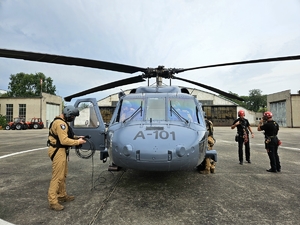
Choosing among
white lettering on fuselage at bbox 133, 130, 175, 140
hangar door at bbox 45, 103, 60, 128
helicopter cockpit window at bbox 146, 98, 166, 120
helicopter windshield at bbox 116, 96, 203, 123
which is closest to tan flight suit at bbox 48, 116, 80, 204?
white lettering on fuselage at bbox 133, 130, 175, 140

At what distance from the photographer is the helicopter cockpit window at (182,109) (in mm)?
3950

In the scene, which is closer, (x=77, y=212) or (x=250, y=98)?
(x=77, y=212)

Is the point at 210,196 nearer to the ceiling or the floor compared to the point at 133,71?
nearer to the floor

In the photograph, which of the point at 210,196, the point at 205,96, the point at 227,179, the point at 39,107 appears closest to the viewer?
the point at 210,196

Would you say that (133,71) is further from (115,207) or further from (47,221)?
(47,221)

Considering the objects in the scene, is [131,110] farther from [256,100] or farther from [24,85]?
[256,100]

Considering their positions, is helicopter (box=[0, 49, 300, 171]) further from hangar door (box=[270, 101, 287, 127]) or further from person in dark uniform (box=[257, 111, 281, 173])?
hangar door (box=[270, 101, 287, 127])

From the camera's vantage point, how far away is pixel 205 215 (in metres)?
3.01

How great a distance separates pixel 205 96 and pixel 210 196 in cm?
3693

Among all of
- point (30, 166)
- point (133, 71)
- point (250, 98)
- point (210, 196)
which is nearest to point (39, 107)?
point (30, 166)

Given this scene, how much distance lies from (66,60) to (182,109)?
2609 millimetres

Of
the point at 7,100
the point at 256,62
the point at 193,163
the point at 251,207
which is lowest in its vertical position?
the point at 251,207

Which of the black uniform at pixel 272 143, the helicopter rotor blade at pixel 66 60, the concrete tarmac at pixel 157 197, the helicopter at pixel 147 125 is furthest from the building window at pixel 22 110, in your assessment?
the black uniform at pixel 272 143

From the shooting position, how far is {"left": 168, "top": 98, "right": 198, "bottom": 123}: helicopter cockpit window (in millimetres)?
3950
